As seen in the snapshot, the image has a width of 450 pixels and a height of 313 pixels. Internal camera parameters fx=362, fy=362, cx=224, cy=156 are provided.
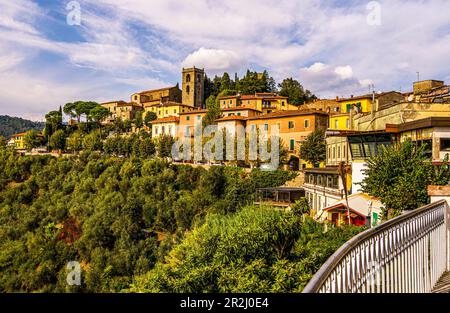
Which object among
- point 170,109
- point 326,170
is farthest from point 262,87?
point 326,170

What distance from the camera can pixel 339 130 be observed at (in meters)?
32.5

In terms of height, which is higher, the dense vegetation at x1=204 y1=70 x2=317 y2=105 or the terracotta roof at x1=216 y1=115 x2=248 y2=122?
the dense vegetation at x1=204 y1=70 x2=317 y2=105

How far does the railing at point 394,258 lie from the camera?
329 cm

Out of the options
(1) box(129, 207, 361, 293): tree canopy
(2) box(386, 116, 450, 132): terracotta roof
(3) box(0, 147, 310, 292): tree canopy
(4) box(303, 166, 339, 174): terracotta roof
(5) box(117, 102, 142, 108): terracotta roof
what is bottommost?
(3) box(0, 147, 310, 292): tree canopy

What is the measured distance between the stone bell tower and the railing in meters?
88.1

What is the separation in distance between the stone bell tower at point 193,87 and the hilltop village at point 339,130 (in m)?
8.68

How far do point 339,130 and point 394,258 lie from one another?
A: 29319 millimetres

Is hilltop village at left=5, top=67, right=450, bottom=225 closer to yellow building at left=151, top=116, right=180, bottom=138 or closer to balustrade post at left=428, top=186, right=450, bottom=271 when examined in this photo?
yellow building at left=151, top=116, right=180, bottom=138

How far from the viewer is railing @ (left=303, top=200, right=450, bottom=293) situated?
329 centimetres

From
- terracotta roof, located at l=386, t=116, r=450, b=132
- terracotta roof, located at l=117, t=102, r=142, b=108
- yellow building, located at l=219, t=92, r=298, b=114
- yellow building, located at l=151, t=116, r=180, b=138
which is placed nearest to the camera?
terracotta roof, located at l=386, t=116, r=450, b=132

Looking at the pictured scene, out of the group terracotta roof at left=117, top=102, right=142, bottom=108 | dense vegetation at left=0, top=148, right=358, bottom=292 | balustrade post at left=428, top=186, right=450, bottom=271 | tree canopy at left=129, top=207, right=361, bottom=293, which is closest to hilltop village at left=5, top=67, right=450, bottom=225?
dense vegetation at left=0, top=148, right=358, bottom=292

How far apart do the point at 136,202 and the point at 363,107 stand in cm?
3028

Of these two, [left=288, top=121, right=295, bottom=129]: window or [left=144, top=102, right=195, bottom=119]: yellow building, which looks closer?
[left=288, top=121, right=295, bottom=129]: window

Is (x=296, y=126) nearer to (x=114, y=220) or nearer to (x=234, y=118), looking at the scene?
(x=234, y=118)
